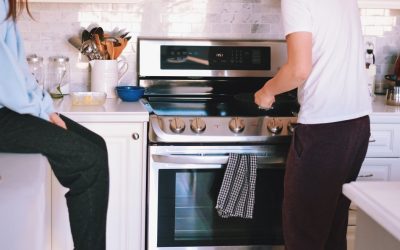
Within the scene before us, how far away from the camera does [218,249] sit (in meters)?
2.77

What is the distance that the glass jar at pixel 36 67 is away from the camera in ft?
Result: 9.98

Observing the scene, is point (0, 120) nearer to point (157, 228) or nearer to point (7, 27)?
point (7, 27)

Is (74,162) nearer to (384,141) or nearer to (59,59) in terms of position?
(59,59)

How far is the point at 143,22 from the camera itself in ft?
10.4

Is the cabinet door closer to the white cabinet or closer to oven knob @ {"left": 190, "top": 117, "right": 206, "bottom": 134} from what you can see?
oven knob @ {"left": 190, "top": 117, "right": 206, "bottom": 134}

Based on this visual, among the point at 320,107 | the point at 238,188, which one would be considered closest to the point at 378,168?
the point at 238,188

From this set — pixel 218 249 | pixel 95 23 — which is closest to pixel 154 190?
pixel 218 249

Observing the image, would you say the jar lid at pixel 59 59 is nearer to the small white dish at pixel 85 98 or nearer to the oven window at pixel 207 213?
the small white dish at pixel 85 98

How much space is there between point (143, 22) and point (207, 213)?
1052 millimetres

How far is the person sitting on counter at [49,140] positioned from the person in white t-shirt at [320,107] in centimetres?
72

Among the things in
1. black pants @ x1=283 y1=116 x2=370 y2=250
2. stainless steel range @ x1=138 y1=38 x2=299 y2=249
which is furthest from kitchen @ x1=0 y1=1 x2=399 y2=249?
black pants @ x1=283 y1=116 x2=370 y2=250

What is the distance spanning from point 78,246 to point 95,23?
1.54m

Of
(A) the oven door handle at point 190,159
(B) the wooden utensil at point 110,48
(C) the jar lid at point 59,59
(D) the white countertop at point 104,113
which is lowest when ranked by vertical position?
(A) the oven door handle at point 190,159

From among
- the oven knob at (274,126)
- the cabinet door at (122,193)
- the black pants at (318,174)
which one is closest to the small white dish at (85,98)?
the cabinet door at (122,193)
